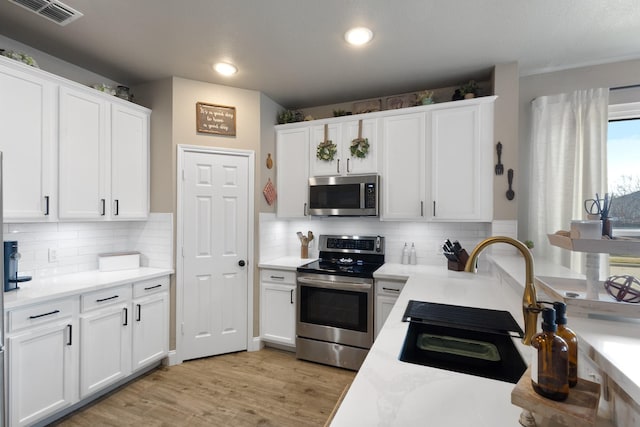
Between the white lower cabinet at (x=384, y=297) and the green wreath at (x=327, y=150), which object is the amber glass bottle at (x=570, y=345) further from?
the green wreath at (x=327, y=150)

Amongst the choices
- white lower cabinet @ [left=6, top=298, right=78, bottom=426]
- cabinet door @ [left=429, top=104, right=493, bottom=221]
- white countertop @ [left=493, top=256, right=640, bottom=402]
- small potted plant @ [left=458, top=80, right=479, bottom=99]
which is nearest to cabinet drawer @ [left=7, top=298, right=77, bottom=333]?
white lower cabinet @ [left=6, top=298, right=78, bottom=426]

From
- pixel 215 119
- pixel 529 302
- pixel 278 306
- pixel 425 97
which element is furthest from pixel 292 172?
pixel 529 302

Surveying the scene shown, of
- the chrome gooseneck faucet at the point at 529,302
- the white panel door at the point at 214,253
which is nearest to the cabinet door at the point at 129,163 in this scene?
the white panel door at the point at 214,253

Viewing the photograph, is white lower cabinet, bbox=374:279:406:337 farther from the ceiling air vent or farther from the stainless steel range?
the ceiling air vent

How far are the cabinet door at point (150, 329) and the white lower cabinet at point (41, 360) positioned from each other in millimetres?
460

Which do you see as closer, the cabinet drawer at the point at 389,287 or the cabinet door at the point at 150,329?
the cabinet door at the point at 150,329

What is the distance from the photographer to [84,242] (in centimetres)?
273

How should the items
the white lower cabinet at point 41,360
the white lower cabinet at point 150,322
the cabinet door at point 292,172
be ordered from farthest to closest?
the cabinet door at point 292,172 → the white lower cabinet at point 150,322 → the white lower cabinet at point 41,360

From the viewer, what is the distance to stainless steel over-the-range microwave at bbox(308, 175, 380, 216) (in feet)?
9.78

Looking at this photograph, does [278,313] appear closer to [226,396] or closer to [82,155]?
[226,396]

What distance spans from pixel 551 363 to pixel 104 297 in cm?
277

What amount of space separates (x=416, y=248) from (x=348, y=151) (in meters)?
1.27

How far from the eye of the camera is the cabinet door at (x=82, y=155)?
229 cm

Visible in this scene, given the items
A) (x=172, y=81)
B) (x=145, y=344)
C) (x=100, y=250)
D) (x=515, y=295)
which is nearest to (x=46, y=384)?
(x=145, y=344)
